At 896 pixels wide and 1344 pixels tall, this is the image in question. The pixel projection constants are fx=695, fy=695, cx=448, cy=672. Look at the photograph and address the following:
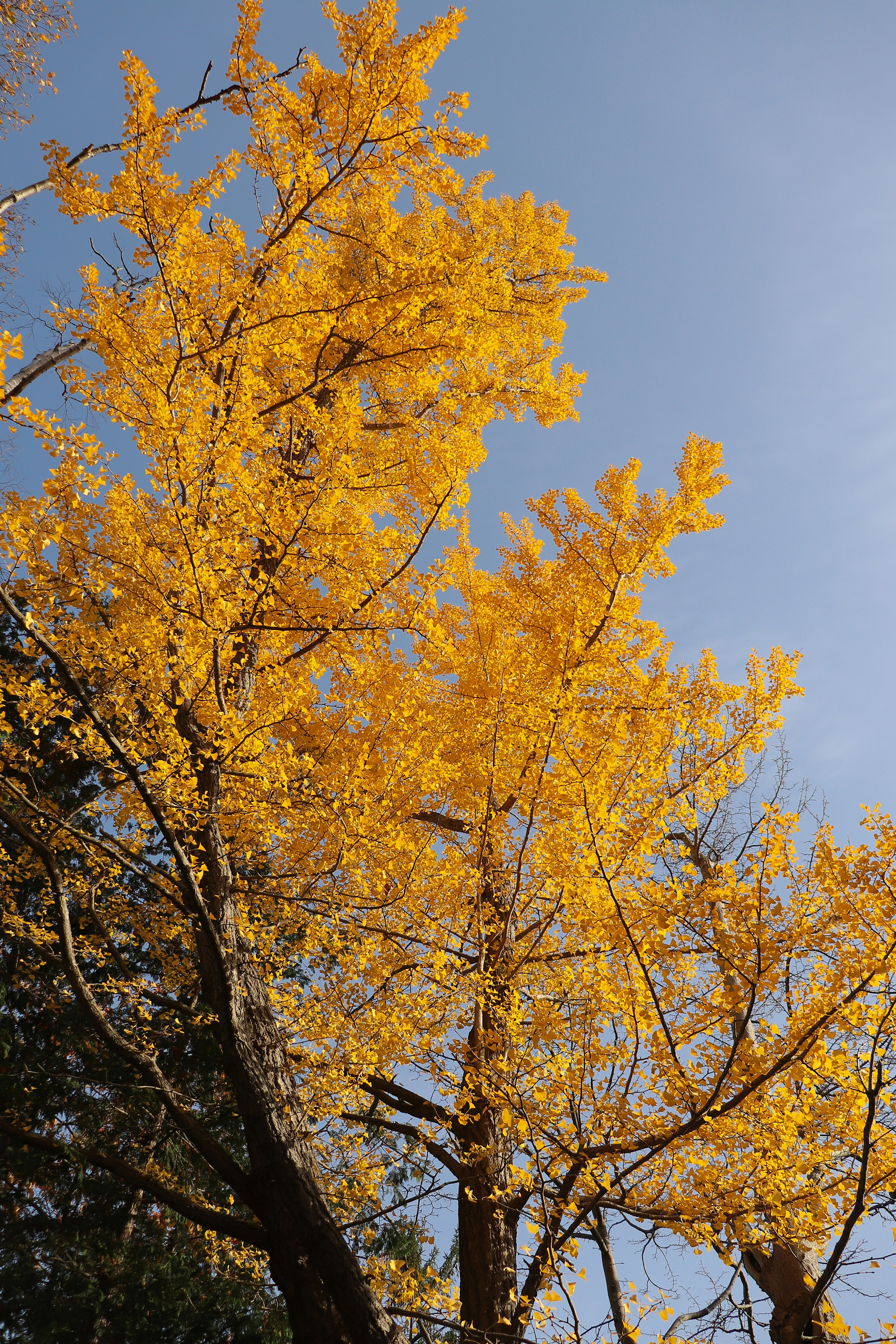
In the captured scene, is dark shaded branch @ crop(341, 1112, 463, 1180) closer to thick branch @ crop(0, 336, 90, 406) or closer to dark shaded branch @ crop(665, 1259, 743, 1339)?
dark shaded branch @ crop(665, 1259, 743, 1339)

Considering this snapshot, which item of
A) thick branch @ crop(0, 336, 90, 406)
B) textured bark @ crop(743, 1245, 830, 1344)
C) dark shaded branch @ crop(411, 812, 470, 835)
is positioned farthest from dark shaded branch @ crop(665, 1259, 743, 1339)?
thick branch @ crop(0, 336, 90, 406)

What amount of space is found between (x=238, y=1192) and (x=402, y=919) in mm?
1532

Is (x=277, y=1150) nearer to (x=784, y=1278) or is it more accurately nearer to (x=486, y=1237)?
(x=486, y=1237)

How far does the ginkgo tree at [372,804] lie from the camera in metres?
2.56

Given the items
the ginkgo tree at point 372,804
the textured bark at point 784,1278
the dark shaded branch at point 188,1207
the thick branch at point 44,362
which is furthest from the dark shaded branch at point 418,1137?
the thick branch at point 44,362

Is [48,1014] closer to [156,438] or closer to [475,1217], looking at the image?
[475,1217]

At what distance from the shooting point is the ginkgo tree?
2.56 m

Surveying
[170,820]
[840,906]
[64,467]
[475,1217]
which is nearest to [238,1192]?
[475,1217]

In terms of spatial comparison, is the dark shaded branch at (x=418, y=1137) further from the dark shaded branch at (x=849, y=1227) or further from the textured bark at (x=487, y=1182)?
the dark shaded branch at (x=849, y=1227)

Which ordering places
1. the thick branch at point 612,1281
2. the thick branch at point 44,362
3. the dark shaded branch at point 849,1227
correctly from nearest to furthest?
1. the dark shaded branch at point 849,1227
2. the thick branch at point 612,1281
3. the thick branch at point 44,362

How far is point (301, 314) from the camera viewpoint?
14.4 feet

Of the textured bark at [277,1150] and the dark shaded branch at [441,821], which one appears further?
the dark shaded branch at [441,821]

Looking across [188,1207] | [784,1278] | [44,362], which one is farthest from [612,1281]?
[44,362]

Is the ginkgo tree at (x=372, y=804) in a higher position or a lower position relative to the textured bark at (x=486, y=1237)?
higher
